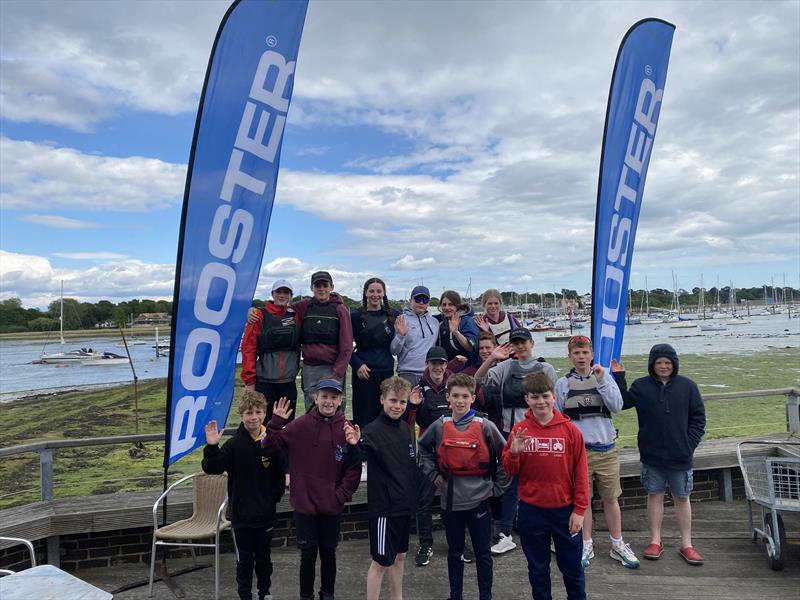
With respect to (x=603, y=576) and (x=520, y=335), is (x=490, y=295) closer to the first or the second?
(x=520, y=335)

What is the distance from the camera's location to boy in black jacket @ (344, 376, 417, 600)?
3.10 metres

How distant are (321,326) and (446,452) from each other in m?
1.52

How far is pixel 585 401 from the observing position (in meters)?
3.81

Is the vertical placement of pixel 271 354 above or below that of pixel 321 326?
below

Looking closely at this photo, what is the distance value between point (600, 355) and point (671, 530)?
4.84 ft

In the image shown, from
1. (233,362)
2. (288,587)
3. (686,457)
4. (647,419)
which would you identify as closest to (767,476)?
(686,457)

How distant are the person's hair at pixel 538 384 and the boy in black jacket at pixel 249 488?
61.6 inches

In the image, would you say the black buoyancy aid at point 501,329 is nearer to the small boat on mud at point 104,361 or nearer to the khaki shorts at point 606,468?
the khaki shorts at point 606,468

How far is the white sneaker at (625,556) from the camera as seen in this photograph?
150 inches

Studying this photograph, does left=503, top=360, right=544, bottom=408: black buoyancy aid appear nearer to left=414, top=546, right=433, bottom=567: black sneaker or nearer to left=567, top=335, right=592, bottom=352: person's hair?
left=567, top=335, right=592, bottom=352: person's hair

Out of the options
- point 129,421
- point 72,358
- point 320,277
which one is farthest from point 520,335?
point 72,358

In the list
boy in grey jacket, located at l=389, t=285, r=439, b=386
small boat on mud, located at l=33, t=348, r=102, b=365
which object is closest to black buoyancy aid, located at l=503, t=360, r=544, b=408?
boy in grey jacket, located at l=389, t=285, r=439, b=386

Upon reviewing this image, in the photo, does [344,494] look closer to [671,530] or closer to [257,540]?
[257,540]

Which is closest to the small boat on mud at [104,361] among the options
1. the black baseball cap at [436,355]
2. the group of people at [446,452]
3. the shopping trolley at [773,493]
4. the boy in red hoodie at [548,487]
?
the group of people at [446,452]
